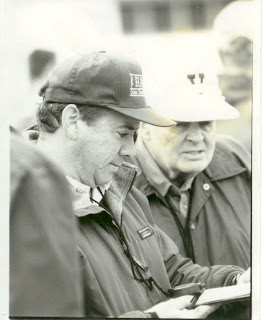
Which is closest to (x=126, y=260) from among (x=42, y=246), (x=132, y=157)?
(x=42, y=246)

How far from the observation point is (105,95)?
360 cm

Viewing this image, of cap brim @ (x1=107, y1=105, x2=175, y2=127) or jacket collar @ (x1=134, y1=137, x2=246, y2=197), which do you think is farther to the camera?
jacket collar @ (x1=134, y1=137, x2=246, y2=197)

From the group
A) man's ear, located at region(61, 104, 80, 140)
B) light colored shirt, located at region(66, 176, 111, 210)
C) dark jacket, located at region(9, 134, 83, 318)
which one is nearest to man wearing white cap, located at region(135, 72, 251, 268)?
light colored shirt, located at region(66, 176, 111, 210)

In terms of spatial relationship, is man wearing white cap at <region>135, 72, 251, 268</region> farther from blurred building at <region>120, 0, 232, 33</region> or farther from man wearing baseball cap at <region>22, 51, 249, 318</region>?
blurred building at <region>120, 0, 232, 33</region>

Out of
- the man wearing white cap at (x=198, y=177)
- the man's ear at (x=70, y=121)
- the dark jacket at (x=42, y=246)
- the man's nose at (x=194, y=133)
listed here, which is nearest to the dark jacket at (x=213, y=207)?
the man wearing white cap at (x=198, y=177)

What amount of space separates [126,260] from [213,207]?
0.68m

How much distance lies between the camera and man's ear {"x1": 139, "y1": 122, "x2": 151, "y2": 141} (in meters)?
3.70

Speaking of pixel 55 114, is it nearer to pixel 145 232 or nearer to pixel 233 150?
pixel 145 232

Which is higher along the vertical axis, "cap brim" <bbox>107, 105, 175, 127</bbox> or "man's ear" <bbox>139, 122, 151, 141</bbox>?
"cap brim" <bbox>107, 105, 175, 127</bbox>

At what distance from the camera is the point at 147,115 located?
368 centimetres

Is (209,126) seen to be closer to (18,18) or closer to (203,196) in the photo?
(203,196)
